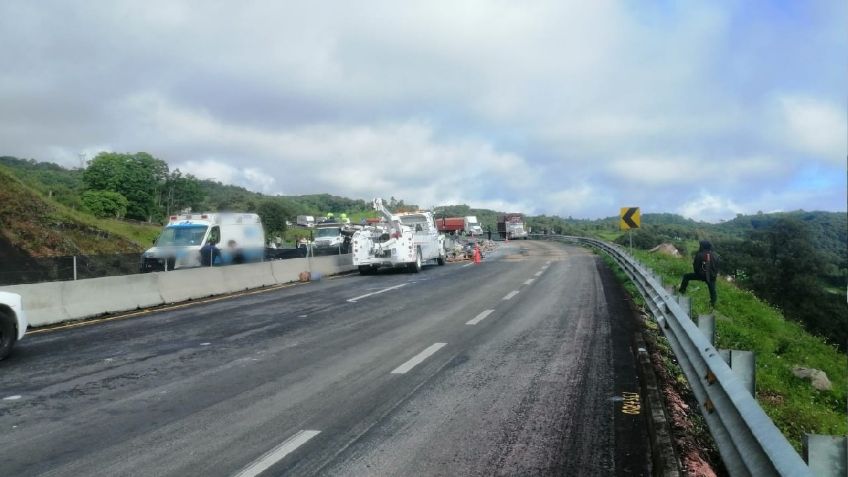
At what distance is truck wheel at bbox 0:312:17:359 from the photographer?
8664mm

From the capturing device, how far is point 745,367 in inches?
146

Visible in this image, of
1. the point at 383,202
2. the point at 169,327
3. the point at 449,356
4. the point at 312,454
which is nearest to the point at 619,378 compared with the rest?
the point at 449,356

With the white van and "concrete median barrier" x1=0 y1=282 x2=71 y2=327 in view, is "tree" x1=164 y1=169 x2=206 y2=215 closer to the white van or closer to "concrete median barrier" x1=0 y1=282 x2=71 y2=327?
the white van

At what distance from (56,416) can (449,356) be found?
4.73 m

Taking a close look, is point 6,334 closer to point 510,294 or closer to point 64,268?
point 64,268

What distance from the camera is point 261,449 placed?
4805 millimetres

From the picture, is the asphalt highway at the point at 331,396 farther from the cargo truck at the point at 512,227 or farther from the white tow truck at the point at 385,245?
the cargo truck at the point at 512,227

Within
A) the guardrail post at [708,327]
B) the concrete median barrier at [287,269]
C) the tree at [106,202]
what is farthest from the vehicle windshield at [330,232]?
the tree at [106,202]

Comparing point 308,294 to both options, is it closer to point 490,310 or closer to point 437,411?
point 490,310

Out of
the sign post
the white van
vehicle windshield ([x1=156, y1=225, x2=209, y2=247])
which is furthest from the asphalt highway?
the sign post

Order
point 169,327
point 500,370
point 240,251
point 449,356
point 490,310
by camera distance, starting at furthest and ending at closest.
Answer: point 240,251 → point 490,310 → point 169,327 → point 449,356 → point 500,370

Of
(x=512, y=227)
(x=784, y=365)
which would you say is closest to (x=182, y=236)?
(x=784, y=365)

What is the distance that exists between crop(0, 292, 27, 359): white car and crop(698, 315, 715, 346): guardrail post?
9.31 meters

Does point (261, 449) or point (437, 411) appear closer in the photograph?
point (261, 449)
